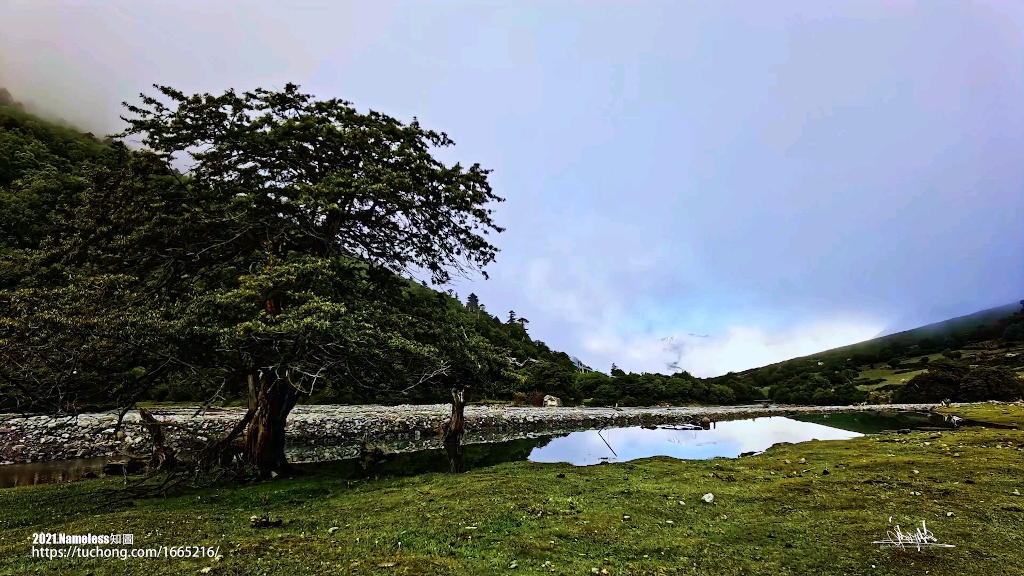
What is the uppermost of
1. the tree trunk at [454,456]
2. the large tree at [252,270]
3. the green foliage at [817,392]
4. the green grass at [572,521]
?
the large tree at [252,270]

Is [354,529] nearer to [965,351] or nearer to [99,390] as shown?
[99,390]

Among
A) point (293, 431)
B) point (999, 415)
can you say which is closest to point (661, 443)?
point (293, 431)

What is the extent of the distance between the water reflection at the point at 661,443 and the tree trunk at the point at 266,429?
44.1 feet

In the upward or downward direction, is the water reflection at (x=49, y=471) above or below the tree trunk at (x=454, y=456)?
above

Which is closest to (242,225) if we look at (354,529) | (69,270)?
(69,270)

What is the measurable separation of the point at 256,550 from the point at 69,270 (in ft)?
37.6

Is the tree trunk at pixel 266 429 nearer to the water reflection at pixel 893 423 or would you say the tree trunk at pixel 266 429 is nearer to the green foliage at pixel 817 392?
the water reflection at pixel 893 423

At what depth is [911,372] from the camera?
12438 cm

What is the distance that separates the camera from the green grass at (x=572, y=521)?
7.28 m

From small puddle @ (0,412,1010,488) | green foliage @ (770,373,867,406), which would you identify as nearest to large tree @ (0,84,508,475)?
small puddle @ (0,412,1010,488)

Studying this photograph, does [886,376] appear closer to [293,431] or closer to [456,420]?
[456,420]

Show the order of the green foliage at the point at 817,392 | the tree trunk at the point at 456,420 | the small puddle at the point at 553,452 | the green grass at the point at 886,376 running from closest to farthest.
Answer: the small puddle at the point at 553,452
the tree trunk at the point at 456,420
the green foliage at the point at 817,392
the green grass at the point at 886,376

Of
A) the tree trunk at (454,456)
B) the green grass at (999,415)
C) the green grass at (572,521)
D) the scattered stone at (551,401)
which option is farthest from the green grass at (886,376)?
the tree trunk at (454,456)

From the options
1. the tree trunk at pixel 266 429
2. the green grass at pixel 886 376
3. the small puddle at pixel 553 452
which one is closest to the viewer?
the tree trunk at pixel 266 429
